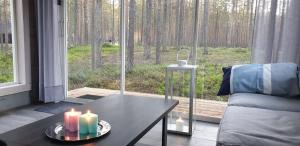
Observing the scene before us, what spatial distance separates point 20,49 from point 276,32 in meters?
3.19

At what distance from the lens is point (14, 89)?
3.38 meters

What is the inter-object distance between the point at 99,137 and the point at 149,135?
115 cm

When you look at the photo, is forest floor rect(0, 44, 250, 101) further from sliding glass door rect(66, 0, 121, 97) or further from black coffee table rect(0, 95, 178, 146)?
black coffee table rect(0, 95, 178, 146)

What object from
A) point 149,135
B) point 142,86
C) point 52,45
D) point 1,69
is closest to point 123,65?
point 142,86

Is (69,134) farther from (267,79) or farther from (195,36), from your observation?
(195,36)

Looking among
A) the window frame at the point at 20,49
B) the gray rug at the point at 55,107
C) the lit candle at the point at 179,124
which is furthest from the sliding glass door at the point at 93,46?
the lit candle at the point at 179,124

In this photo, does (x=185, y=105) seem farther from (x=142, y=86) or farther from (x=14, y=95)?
(x=14, y=95)

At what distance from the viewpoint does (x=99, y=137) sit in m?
1.33

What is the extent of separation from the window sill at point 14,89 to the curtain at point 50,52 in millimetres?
191

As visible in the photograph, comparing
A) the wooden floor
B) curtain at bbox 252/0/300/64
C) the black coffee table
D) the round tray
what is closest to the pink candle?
the round tray

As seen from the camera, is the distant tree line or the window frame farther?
the window frame

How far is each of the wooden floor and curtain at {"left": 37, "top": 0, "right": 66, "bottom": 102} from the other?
0.30 m

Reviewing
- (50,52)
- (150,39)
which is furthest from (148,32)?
(50,52)

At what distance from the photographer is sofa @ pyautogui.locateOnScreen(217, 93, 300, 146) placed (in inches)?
45.9
